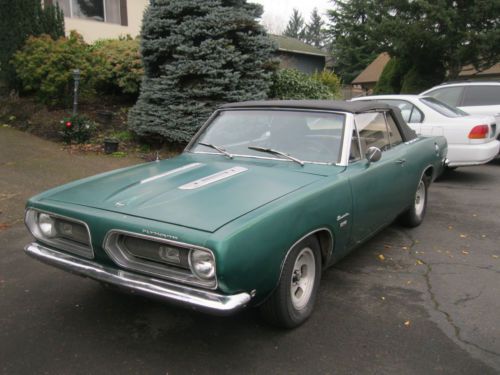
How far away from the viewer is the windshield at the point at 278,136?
12.4ft

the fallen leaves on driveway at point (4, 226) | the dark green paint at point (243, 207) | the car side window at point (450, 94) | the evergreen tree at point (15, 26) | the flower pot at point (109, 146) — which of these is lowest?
the fallen leaves on driveway at point (4, 226)

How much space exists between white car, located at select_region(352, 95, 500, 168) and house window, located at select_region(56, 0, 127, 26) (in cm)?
1055

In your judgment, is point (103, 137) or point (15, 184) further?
point (103, 137)

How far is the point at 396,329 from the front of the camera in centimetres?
315

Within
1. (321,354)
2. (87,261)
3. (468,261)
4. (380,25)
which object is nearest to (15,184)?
(87,261)

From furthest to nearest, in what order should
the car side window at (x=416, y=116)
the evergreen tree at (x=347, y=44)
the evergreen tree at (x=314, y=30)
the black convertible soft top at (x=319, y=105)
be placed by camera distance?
the evergreen tree at (x=314, y=30)
the evergreen tree at (x=347, y=44)
the car side window at (x=416, y=116)
the black convertible soft top at (x=319, y=105)

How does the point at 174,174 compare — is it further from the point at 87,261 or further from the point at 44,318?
the point at 44,318

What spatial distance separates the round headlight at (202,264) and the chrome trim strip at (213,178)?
2.28 ft

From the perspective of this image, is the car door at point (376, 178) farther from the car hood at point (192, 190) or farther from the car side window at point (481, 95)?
the car side window at point (481, 95)

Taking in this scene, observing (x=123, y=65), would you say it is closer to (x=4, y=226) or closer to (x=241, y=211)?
(x=4, y=226)

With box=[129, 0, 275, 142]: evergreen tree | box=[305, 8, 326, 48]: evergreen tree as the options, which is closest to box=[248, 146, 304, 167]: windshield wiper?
box=[129, 0, 275, 142]: evergreen tree

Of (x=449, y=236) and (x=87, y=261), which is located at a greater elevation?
(x=87, y=261)

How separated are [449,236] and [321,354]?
114 inches

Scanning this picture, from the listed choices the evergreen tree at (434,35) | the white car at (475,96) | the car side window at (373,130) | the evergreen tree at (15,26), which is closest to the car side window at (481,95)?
the white car at (475,96)
